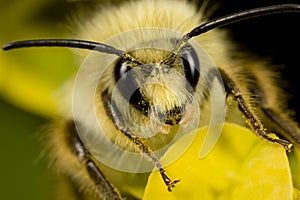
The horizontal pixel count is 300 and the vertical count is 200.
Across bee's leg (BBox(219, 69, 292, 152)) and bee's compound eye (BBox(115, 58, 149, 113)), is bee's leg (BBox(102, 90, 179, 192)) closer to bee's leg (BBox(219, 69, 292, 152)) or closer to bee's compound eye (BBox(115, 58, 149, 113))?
bee's compound eye (BBox(115, 58, 149, 113))

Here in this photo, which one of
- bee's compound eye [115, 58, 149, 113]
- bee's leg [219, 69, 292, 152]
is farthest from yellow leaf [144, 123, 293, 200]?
bee's compound eye [115, 58, 149, 113]

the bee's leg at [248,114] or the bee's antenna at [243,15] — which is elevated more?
the bee's antenna at [243,15]

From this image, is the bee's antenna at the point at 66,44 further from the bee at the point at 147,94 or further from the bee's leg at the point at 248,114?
the bee's leg at the point at 248,114

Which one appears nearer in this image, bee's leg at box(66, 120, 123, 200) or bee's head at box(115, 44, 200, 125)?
bee's head at box(115, 44, 200, 125)

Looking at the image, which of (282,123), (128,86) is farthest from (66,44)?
(282,123)

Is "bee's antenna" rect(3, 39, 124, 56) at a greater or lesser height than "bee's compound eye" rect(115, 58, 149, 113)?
greater

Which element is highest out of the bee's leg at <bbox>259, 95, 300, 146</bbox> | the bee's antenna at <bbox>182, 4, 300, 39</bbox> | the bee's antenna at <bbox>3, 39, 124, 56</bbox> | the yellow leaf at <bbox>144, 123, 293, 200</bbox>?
the bee's antenna at <bbox>3, 39, 124, 56</bbox>

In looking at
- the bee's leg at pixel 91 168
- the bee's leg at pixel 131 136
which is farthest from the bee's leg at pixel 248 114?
the bee's leg at pixel 91 168
